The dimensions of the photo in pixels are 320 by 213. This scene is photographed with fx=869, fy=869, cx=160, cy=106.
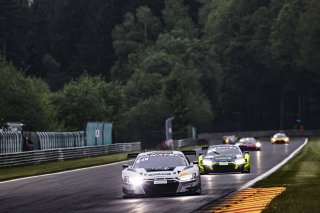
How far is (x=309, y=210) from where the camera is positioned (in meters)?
17.3

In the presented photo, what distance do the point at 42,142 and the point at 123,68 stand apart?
91111mm

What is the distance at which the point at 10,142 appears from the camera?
152 ft

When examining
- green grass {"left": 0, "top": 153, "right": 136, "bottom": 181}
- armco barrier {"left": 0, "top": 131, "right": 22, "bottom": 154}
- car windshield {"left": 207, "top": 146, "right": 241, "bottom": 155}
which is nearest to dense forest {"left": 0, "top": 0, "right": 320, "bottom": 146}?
green grass {"left": 0, "top": 153, "right": 136, "bottom": 181}

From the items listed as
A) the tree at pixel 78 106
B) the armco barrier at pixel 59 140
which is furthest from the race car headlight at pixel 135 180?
the tree at pixel 78 106

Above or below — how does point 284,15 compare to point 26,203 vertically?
above

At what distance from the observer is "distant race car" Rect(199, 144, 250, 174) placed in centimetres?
3297

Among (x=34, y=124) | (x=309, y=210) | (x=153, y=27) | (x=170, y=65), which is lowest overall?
Answer: (x=309, y=210)

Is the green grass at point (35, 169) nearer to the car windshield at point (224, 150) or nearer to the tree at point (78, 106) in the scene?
the car windshield at point (224, 150)

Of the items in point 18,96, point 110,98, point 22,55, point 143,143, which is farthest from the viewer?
point 22,55

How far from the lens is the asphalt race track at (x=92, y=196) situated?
1975cm

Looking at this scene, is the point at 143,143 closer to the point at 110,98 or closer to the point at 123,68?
the point at 110,98

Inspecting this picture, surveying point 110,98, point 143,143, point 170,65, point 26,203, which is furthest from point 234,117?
point 26,203

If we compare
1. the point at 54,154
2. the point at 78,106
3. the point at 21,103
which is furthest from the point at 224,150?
the point at 78,106

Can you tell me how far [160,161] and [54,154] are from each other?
2946cm
